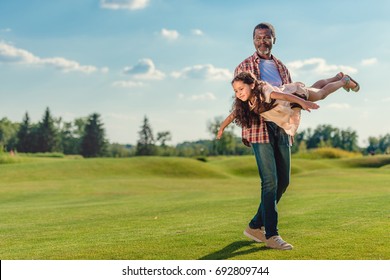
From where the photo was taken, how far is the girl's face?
6.88 m

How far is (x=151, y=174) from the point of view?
40.3 meters

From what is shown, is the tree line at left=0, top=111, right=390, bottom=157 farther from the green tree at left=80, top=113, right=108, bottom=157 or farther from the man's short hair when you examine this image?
the man's short hair

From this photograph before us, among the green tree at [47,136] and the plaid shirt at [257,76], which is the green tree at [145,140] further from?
the plaid shirt at [257,76]

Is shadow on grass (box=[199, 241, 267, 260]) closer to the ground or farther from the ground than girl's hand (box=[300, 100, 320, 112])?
closer to the ground

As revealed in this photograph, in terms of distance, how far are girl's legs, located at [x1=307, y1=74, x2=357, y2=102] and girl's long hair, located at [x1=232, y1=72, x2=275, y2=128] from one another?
57cm

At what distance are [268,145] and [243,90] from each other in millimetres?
726

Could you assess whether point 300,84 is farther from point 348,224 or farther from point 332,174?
point 332,174

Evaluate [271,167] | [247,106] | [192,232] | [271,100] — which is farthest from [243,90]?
[192,232]

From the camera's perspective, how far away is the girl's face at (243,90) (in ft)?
22.6

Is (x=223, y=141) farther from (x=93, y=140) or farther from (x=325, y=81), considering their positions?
(x=325, y=81)

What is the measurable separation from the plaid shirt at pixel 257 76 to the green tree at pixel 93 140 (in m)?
93.2

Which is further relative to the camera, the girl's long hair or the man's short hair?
the man's short hair

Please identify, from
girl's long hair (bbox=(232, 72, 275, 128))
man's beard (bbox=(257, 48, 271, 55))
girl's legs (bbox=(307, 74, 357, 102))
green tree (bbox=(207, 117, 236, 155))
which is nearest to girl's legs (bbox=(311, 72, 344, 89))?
girl's legs (bbox=(307, 74, 357, 102))

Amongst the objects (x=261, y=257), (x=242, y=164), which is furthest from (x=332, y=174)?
(x=261, y=257)
